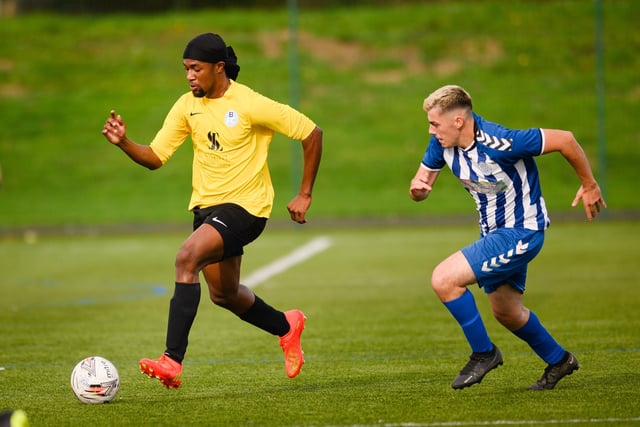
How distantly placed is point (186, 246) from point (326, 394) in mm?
1214

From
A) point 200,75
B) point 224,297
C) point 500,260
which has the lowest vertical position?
point 224,297

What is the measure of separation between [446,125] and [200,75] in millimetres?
1595

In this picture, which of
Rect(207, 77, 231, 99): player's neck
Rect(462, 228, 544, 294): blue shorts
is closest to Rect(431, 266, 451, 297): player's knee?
Rect(462, 228, 544, 294): blue shorts

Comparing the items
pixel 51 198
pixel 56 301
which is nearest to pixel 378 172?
pixel 51 198

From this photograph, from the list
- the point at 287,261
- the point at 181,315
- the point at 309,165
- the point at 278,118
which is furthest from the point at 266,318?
the point at 287,261

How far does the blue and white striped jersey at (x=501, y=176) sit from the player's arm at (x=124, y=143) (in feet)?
6.34

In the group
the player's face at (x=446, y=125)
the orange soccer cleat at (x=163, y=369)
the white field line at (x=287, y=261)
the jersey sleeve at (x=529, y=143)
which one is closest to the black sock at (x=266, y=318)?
the orange soccer cleat at (x=163, y=369)

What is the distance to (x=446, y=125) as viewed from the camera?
643cm

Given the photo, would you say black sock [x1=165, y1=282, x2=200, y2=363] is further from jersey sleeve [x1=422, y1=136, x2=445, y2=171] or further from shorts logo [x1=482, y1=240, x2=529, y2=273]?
shorts logo [x1=482, y1=240, x2=529, y2=273]

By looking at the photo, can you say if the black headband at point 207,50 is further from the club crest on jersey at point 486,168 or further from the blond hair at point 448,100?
the club crest on jersey at point 486,168

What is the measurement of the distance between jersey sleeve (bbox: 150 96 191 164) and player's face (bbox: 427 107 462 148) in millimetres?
1683

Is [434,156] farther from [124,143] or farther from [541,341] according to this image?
[124,143]

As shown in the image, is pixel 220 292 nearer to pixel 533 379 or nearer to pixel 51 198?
pixel 533 379

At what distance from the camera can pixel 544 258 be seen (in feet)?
49.7
